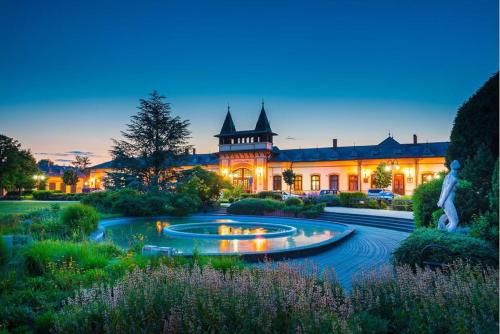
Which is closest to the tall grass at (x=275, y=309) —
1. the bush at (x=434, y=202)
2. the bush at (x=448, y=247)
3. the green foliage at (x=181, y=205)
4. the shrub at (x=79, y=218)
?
the bush at (x=448, y=247)

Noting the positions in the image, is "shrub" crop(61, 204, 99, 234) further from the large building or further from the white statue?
the large building

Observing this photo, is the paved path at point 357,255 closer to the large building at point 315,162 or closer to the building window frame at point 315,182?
the large building at point 315,162

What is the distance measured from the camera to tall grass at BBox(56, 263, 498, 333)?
121 inches

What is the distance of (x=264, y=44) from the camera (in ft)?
54.0

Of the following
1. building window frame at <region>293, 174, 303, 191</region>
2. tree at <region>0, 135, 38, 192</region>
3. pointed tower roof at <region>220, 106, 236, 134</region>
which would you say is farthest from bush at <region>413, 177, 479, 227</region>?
tree at <region>0, 135, 38, 192</region>

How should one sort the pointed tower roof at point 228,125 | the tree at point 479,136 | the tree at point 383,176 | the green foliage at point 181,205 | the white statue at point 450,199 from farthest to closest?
the pointed tower roof at point 228,125
the tree at point 383,176
the green foliage at point 181,205
the tree at point 479,136
the white statue at point 450,199

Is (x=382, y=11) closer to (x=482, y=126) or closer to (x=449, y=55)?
(x=449, y=55)

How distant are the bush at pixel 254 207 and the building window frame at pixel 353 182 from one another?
1887 centimetres

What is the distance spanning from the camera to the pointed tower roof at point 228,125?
42778mm

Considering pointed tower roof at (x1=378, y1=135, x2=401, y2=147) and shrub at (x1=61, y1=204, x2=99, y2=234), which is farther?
pointed tower roof at (x1=378, y1=135, x2=401, y2=147)

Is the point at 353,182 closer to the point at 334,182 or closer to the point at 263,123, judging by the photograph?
the point at 334,182

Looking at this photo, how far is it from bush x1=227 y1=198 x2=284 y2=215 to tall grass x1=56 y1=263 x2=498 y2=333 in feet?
A: 55.2

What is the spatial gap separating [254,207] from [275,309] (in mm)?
18097

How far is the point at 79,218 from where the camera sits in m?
12.5
